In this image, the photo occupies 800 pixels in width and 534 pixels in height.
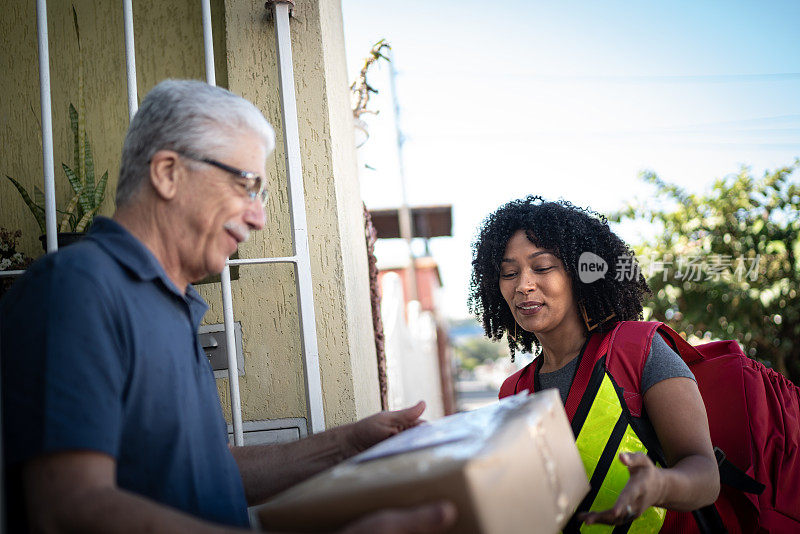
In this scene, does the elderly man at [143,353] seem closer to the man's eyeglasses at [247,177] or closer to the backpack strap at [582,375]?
the man's eyeglasses at [247,177]

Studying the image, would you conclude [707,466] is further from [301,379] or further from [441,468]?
[301,379]

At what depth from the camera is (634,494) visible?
1332mm

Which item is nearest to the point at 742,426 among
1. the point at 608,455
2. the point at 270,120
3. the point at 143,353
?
the point at 608,455

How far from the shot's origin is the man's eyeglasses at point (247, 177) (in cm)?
133

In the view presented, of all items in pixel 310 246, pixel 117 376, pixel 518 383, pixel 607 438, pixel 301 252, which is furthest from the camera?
pixel 310 246

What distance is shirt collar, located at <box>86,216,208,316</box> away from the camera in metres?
1.22

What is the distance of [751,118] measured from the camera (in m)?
12.7

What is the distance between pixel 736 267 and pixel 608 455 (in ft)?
13.2

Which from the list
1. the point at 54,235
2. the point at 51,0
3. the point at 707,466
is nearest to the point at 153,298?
the point at 54,235

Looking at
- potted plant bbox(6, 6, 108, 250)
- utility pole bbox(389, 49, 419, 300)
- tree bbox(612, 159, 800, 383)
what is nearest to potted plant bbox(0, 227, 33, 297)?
potted plant bbox(6, 6, 108, 250)

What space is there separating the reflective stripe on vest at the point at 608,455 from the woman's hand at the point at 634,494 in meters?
0.37

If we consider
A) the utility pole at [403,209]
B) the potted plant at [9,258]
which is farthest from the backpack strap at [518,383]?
the utility pole at [403,209]

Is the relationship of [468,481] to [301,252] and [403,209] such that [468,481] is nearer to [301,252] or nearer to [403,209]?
[301,252]

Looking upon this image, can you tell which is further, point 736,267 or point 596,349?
point 736,267
